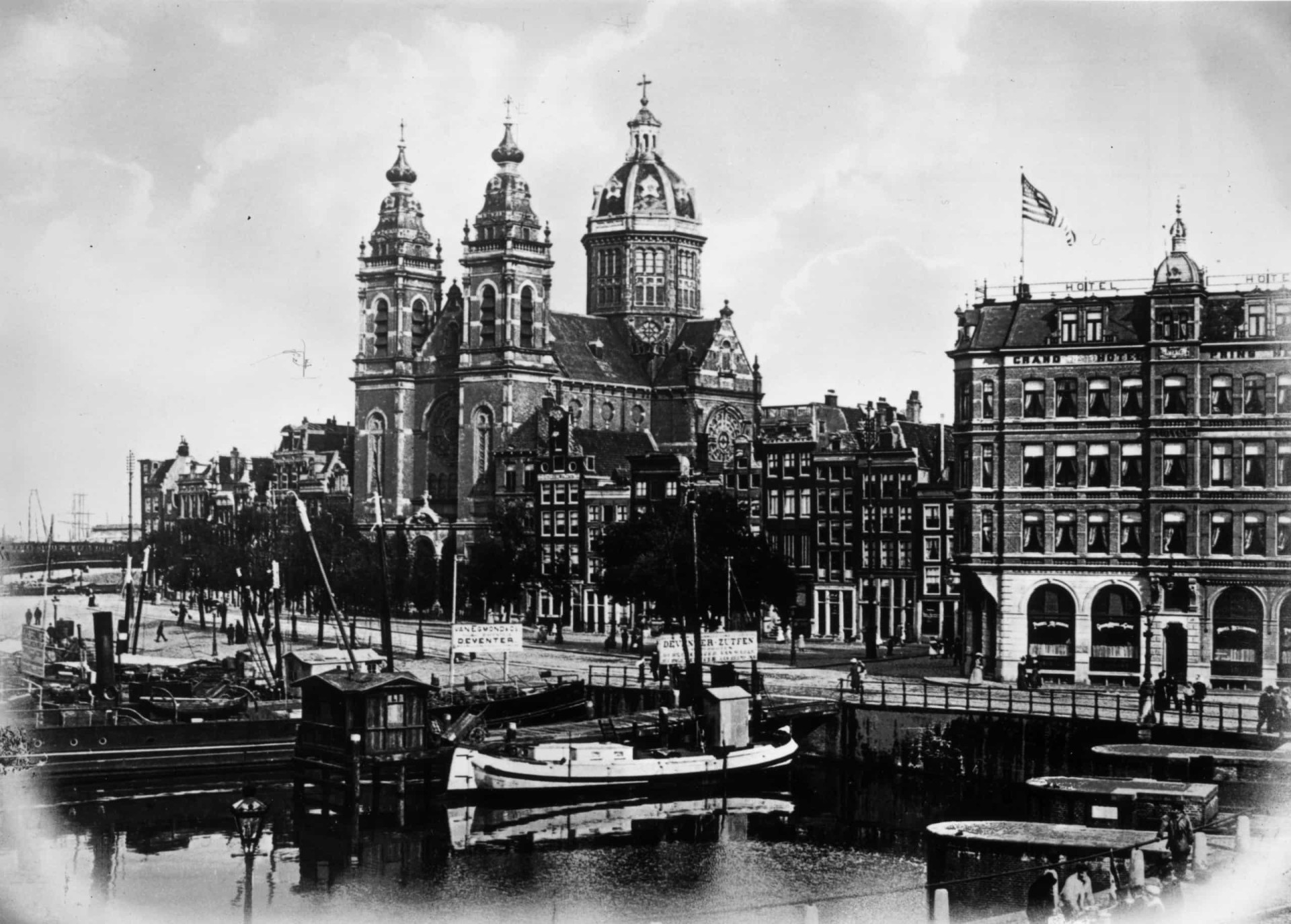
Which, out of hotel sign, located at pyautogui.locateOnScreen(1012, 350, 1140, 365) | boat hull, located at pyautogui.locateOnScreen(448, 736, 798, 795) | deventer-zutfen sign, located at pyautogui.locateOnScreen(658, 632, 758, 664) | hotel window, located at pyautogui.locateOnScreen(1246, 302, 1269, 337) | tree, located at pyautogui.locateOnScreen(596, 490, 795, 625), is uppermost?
hotel window, located at pyautogui.locateOnScreen(1246, 302, 1269, 337)

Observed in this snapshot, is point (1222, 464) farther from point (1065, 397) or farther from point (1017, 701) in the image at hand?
point (1017, 701)

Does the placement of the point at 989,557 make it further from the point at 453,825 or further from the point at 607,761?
the point at 453,825

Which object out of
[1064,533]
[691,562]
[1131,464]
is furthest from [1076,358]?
[691,562]

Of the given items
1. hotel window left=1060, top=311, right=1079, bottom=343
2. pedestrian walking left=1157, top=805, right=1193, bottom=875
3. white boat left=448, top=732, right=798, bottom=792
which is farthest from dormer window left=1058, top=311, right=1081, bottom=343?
pedestrian walking left=1157, top=805, right=1193, bottom=875

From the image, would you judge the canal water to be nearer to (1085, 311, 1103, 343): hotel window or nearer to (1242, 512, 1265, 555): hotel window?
(1242, 512, 1265, 555): hotel window

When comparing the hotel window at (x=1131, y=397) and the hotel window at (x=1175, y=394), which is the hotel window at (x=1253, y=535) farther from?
the hotel window at (x=1131, y=397)

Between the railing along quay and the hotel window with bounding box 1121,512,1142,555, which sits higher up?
the hotel window with bounding box 1121,512,1142,555

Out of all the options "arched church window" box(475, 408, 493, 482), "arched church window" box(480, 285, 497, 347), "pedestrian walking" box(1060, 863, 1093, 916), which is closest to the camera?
"pedestrian walking" box(1060, 863, 1093, 916)

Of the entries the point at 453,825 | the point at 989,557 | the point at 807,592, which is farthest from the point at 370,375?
the point at 453,825
